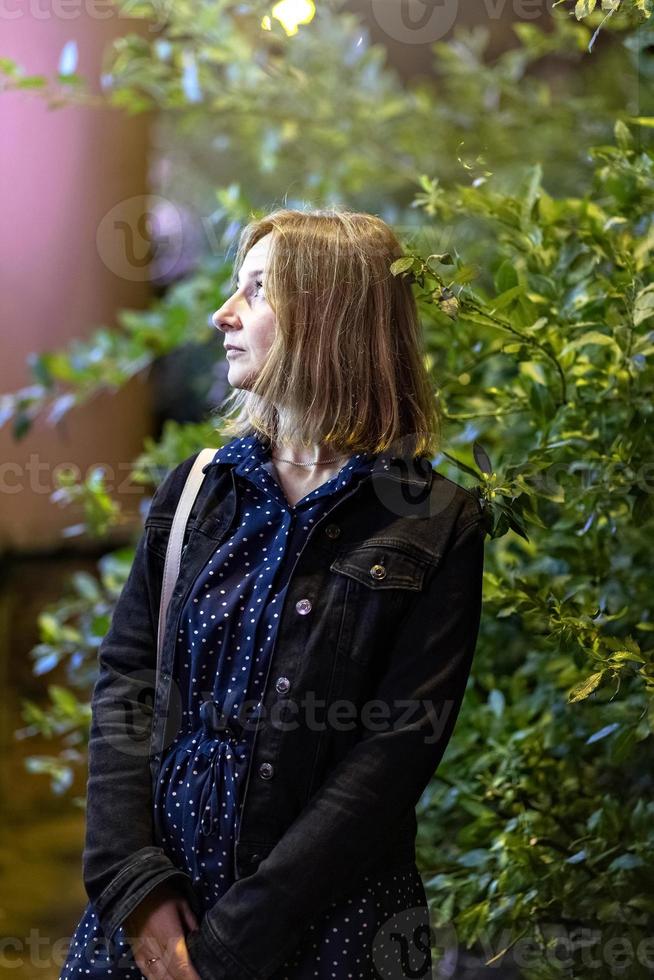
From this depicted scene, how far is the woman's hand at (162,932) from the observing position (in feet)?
3.40

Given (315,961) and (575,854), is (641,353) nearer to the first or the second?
(575,854)

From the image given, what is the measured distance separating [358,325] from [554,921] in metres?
0.87

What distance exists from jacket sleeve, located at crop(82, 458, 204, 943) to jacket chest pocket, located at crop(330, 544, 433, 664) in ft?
0.77

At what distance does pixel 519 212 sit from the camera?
1458mm

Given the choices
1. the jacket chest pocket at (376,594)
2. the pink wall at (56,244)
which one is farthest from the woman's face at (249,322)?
the pink wall at (56,244)

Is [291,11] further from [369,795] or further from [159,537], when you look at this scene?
[369,795]

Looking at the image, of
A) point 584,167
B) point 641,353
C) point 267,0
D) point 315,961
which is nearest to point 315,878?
point 315,961

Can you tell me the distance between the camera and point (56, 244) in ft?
11.8

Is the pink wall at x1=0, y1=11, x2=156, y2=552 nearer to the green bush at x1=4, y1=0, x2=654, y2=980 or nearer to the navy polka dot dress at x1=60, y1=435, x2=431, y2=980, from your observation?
the green bush at x1=4, y1=0, x2=654, y2=980

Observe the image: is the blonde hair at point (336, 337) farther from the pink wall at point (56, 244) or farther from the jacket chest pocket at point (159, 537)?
the pink wall at point (56, 244)

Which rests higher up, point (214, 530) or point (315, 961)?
point (214, 530)

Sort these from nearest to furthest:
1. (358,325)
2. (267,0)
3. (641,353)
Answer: (358,325) → (641,353) → (267,0)

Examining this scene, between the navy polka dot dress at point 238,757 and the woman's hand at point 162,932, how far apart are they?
0.02 m

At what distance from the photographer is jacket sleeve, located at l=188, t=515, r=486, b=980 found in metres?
1.02
